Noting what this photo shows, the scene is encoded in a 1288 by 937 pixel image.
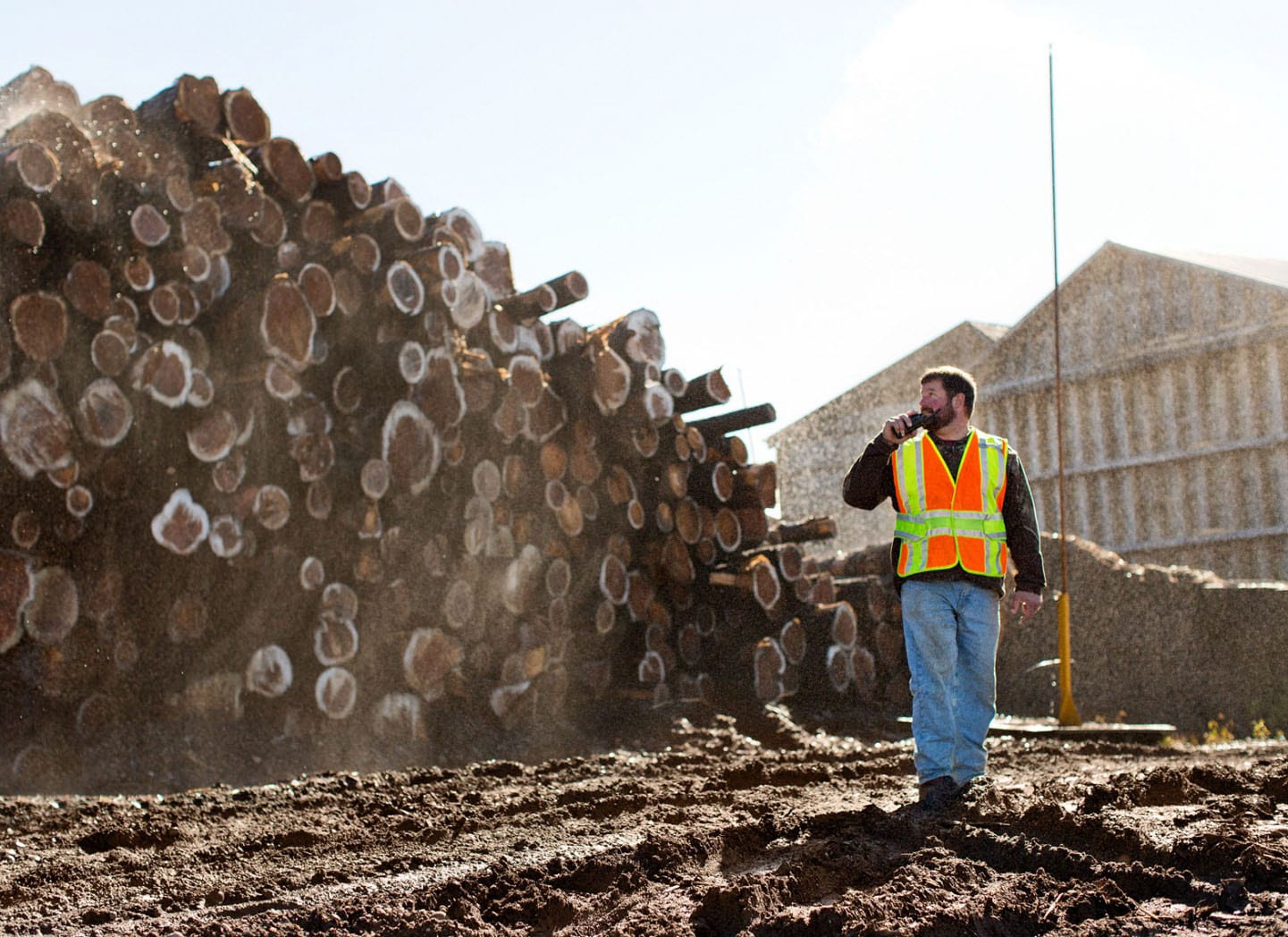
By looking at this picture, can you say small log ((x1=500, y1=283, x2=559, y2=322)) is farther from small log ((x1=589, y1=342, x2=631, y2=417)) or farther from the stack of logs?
small log ((x1=589, y1=342, x2=631, y2=417))

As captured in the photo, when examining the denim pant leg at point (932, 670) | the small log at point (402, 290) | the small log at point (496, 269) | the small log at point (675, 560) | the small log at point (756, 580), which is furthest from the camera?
the small log at point (756, 580)

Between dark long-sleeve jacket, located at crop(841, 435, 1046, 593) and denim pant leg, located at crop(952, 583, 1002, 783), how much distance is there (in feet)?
0.39

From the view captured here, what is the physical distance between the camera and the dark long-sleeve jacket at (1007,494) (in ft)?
15.7

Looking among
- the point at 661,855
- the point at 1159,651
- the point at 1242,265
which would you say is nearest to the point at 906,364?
the point at 1242,265

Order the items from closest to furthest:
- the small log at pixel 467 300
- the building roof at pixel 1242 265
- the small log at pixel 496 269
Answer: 1. the small log at pixel 467 300
2. the small log at pixel 496 269
3. the building roof at pixel 1242 265

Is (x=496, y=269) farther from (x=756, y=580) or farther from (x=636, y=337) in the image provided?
(x=756, y=580)

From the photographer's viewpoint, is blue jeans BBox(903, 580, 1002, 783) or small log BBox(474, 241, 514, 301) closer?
blue jeans BBox(903, 580, 1002, 783)

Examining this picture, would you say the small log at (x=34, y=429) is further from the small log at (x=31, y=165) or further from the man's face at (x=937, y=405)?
the man's face at (x=937, y=405)

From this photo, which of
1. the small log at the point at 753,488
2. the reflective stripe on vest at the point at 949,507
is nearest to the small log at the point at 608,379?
the small log at the point at 753,488

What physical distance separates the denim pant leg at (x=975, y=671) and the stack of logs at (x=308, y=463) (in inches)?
124

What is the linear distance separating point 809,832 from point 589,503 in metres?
4.21

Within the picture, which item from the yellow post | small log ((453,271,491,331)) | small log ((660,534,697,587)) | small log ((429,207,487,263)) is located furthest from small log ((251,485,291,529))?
the yellow post

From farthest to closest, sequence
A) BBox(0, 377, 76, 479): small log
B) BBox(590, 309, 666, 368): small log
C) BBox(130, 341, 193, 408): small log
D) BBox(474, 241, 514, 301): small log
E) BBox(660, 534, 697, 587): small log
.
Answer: BBox(660, 534, 697, 587): small log
BBox(590, 309, 666, 368): small log
BBox(474, 241, 514, 301): small log
BBox(130, 341, 193, 408): small log
BBox(0, 377, 76, 479): small log

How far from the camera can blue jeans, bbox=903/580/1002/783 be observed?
4.52m
